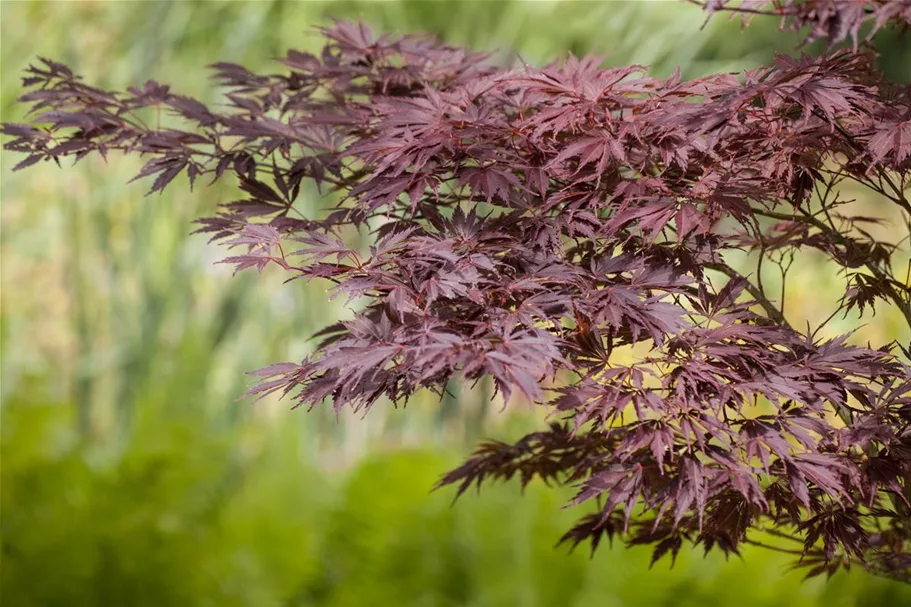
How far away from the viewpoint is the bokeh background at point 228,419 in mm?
2623

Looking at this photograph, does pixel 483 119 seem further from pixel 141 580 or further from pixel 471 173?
pixel 141 580

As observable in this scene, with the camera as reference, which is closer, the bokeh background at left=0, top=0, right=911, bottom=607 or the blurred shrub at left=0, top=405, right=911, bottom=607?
the blurred shrub at left=0, top=405, right=911, bottom=607

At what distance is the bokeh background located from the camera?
2.62 meters

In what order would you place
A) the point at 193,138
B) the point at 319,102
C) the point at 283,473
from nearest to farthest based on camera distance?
1. the point at 193,138
2. the point at 319,102
3. the point at 283,473

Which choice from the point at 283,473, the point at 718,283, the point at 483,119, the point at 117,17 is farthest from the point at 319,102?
the point at 117,17

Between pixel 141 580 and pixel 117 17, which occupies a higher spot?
pixel 117 17

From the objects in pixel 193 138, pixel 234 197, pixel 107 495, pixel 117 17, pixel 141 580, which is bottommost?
pixel 141 580

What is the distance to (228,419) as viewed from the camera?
12.4 feet

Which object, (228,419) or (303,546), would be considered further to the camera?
(228,419)

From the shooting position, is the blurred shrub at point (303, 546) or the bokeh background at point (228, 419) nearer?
the blurred shrub at point (303, 546)

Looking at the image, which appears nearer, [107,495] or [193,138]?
[193,138]

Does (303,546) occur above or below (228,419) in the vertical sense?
below

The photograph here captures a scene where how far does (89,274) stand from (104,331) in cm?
24

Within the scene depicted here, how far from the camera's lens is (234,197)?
4062mm
